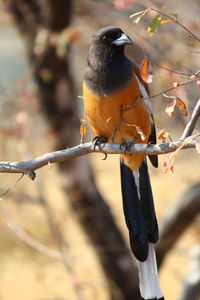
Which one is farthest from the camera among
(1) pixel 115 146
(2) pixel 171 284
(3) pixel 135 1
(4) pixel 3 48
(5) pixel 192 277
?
(4) pixel 3 48

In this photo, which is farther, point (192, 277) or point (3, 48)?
point (3, 48)

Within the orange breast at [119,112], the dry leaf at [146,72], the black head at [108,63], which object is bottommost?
the dry leaf at [146,72]

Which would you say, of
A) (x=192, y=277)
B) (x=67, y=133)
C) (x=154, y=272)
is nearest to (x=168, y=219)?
(x=192, y=277)

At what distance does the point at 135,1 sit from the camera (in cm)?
467

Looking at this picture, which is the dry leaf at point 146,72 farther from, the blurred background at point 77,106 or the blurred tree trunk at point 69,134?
the blurred tree trunk at point 69,134

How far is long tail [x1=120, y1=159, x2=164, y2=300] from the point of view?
363 centimetres

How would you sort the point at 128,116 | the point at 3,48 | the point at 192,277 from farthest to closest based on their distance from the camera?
the point at 3,48 → the point at 192,277 → the point at 128,116

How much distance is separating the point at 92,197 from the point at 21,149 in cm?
97

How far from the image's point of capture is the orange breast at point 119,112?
340cm

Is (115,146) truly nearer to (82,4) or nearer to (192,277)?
(192,277)

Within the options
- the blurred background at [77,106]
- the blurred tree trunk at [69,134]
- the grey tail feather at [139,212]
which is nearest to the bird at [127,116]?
the grey tail feather at [139,212]

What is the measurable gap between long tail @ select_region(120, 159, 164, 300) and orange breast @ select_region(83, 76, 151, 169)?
1.22ft

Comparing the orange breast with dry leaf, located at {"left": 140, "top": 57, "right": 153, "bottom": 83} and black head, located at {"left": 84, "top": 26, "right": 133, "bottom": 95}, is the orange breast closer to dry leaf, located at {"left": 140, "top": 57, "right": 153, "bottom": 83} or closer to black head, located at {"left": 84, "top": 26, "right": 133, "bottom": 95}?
black head, located at {"left": 84, "top": 26, "right": 133, "bottom": 95}

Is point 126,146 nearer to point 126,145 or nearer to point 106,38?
point 126,145
